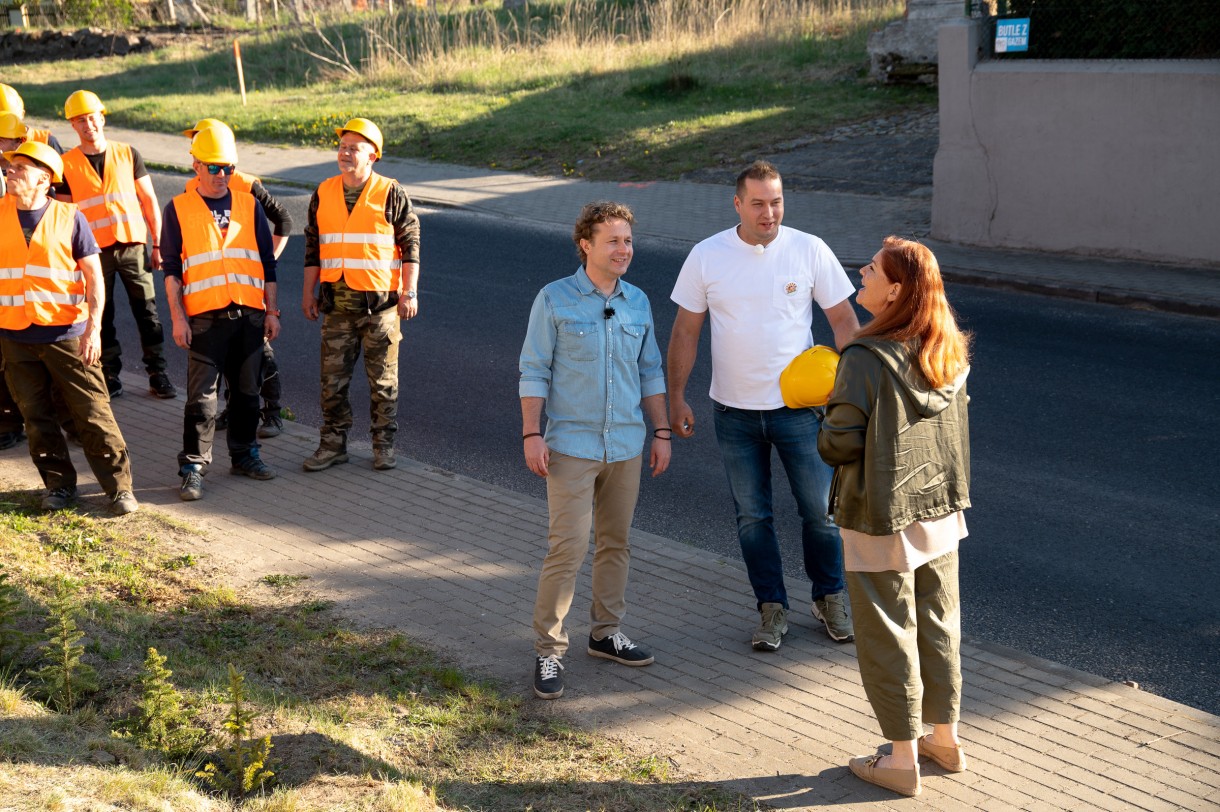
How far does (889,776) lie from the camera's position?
175 inches

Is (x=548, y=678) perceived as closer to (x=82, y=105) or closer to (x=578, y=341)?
(x=578, y=341)

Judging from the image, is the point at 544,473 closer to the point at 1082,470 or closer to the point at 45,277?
the point at 45,277

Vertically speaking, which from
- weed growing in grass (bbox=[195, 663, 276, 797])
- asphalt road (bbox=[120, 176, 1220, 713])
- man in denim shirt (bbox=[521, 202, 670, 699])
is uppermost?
man in denim shirt (bbox=[521, 202, 670, 699])

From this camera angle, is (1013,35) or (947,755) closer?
(947,755)

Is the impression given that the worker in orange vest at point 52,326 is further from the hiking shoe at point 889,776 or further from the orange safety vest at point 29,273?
the hiking shoe at point 889,776

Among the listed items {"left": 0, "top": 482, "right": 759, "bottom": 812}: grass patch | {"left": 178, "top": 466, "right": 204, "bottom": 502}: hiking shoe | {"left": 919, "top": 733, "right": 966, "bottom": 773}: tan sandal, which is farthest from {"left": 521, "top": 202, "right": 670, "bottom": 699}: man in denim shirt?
{"left": 178, "top": 466, "right": 204, "bottom": 502}: hiking shoe

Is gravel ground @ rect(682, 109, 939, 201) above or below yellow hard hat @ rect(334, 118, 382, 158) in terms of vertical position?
below

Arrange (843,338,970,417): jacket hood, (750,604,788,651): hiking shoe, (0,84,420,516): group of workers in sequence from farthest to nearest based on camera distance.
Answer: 1. (0,84,420,516): group of workers
2. (750,604,788,651): hiking shoe
3. (843,338,970,417): jacket hood

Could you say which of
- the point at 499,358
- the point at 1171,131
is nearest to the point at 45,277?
the point at 499,358

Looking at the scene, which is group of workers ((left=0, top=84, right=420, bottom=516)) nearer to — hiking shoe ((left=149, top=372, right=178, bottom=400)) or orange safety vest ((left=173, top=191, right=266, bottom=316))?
orange safety vest ((left=173, top=191, right=266, bottom=316))

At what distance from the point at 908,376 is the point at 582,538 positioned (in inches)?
63.1

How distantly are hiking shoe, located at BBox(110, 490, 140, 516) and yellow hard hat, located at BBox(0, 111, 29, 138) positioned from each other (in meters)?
3.20

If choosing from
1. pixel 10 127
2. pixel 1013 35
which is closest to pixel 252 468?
pixel 10 127

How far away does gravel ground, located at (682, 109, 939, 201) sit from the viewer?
16625mm
